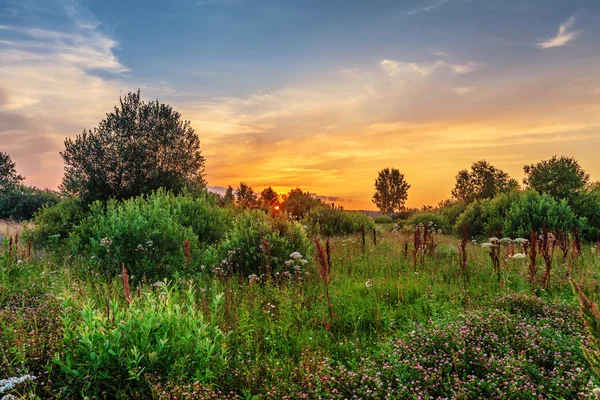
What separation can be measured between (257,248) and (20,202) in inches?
1136

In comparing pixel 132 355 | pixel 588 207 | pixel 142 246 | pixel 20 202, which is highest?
pixel 20 202

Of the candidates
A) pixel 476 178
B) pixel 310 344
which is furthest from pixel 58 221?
pixel 476 178

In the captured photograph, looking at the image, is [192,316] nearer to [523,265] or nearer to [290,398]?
[290,398]

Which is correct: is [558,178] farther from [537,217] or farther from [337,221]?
Result: [337,221]

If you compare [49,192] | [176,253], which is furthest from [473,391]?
[49,192]

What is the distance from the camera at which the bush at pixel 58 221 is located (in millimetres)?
14477

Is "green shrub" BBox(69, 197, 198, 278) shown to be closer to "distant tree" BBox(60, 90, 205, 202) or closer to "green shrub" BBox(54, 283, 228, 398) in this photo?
"green shrub" BBox(54, 283, 228, 398)

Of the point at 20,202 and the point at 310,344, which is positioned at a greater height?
the point at 20,202

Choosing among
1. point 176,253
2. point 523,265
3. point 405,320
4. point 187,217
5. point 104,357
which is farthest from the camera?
point 187,217

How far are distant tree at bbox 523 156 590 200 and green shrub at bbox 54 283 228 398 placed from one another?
21.0 m

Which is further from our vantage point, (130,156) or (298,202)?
(298,202)

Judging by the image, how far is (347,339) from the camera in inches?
197

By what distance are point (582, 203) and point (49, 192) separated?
3746 cm

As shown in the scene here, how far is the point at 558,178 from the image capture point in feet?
69.7
